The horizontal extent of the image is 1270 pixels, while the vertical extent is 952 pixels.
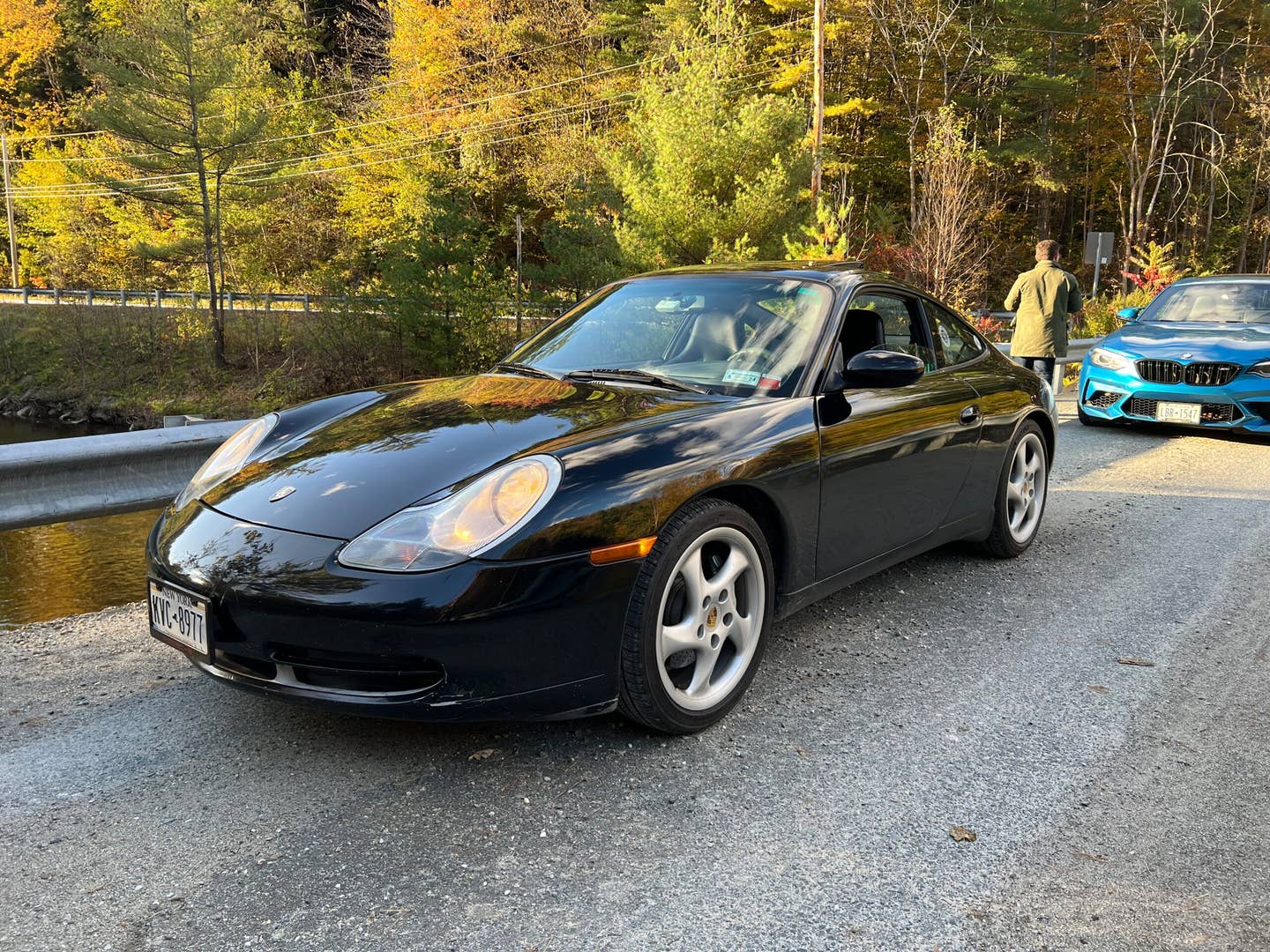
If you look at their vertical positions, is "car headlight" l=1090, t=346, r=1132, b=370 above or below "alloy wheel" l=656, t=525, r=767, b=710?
above

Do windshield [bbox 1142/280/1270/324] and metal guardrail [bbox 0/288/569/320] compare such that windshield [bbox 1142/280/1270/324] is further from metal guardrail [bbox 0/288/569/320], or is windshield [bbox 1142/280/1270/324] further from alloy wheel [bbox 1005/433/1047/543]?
metal guardrail [bbox 0/288/569/320]

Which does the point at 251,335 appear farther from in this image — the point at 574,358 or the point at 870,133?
the point at 574,358

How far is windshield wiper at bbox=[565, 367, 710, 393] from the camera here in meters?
3.64

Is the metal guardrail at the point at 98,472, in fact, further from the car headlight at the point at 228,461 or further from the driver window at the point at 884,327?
the driver window at the point at 884,327

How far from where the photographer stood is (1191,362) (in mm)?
8938

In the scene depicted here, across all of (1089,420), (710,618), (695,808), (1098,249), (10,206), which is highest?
(10,206)

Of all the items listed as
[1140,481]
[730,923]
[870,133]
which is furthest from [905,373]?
[870,133]

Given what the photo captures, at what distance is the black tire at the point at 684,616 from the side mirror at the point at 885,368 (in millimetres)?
790

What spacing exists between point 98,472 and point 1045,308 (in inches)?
320

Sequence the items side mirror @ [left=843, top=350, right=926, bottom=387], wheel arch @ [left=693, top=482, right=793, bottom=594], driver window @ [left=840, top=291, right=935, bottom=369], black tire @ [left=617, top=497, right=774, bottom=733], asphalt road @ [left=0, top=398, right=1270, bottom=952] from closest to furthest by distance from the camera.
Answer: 1. asphalt road @ [left=0, top=398, right=1270, bottom=952]
2. black tire @ [left=617, top=497, right=774, bottom=733]
3. wheel arch @ [left=693, top=482, right=793, bottom=594]
4. side mirror @ [left=843, top=350, right=926, bottom=387]
5. driver window @ [left=840, top=291, right=935, bottom=369]

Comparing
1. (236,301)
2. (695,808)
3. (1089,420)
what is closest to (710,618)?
(695,808)

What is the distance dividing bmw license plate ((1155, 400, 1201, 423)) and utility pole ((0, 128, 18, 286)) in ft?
196

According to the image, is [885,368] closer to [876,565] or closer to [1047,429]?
[876,565]

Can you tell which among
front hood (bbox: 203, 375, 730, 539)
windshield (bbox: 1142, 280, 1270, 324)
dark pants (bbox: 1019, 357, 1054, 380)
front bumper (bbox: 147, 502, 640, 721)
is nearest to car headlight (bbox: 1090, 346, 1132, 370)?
dark pants (bbox: 1019, 357, 1054, 380)
